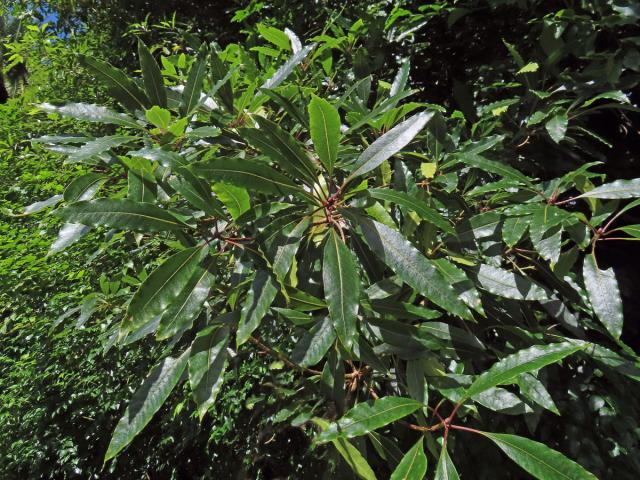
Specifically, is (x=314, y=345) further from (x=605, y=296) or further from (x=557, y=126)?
(x=557, y=126)

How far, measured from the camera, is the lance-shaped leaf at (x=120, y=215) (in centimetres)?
91

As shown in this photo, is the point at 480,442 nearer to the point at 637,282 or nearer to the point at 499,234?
the point at 499,234

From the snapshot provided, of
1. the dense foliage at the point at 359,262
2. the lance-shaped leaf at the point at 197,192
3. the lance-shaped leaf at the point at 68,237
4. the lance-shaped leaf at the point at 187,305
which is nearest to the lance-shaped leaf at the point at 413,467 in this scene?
the dense foliage at the point at 359,262

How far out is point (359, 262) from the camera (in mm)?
1198

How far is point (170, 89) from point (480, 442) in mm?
1399

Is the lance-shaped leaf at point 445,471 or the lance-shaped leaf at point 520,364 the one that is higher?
the lance-shaped leaf at point 520,364

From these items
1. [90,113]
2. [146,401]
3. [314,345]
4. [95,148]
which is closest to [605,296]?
[314,345]

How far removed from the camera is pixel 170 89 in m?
1.46

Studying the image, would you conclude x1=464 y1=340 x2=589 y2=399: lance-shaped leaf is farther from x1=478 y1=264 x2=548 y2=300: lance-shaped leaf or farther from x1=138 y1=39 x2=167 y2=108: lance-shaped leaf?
x1=138 y1=39 x2=167 y2=108: lance-shaped leaf

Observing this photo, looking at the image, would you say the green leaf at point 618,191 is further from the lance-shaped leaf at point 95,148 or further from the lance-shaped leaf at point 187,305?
the lance-shaped leaf at point 95,148

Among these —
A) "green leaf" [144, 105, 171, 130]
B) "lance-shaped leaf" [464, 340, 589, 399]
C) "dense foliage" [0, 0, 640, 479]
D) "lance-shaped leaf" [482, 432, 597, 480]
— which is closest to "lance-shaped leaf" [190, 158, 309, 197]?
"dense foliage" [0, 0, 640, 479]

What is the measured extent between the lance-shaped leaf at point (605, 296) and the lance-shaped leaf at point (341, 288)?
576 mm

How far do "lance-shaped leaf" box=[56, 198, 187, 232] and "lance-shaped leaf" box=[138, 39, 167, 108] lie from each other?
0.40 m

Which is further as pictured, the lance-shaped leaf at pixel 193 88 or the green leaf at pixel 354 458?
the lance-shaped leaf at pixel 193 88
